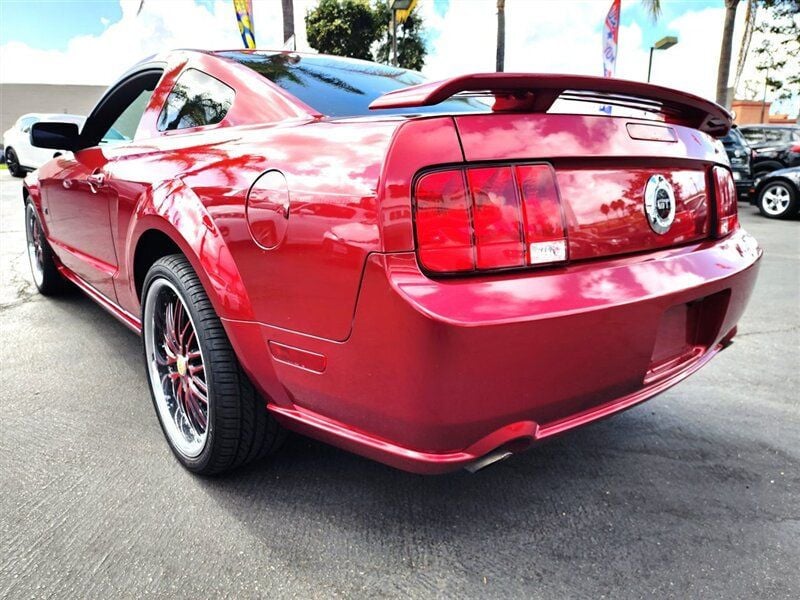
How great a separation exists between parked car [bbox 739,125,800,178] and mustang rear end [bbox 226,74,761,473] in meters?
11.5

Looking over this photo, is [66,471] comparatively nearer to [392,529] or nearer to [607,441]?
[392,529]

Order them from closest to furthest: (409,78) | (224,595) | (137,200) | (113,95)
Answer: (224,595)
(137,200)
(409,78)
(113,95)

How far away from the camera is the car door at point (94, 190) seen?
2621 mm

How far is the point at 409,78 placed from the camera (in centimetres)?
260

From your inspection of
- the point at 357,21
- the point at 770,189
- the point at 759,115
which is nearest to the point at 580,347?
the point at 770,189

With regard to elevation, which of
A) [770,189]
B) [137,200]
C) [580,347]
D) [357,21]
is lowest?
[770,189]

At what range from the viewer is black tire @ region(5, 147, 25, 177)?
14479mm

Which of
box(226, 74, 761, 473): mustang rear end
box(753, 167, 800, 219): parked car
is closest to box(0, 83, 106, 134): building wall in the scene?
box(753, 167, 800, 219): parked car

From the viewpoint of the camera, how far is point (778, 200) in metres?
9.70

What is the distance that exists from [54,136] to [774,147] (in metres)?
12.3

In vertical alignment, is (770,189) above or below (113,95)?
below

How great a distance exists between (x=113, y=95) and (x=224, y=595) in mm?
2508

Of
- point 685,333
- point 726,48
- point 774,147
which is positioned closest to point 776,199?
point 774,147

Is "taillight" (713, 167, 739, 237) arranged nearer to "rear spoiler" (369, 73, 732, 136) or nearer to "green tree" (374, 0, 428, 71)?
"rear spoiler" (369, 73, 732, 136)
